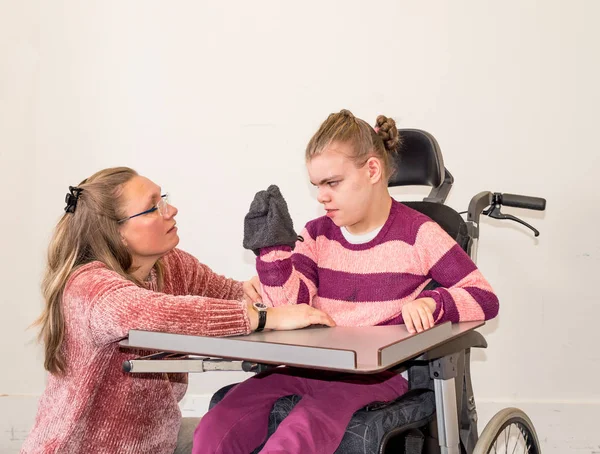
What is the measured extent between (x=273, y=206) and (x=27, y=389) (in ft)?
6.36

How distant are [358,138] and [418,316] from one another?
1.68 feet

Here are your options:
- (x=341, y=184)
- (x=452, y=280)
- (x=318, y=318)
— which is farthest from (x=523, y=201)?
(x=318, y=318)

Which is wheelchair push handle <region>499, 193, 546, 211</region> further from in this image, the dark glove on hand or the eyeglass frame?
the eyeglass frame

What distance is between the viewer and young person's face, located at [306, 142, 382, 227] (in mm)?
1795

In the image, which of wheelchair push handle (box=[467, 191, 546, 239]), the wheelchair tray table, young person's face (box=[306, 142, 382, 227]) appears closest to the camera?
the wheelchair tray table

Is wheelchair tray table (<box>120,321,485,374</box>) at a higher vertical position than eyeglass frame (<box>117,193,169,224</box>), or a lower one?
lower

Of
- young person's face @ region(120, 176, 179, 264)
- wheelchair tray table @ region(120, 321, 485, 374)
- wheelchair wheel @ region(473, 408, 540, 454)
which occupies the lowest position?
wheelchair wheel @ region(473, 408, 540, 454)

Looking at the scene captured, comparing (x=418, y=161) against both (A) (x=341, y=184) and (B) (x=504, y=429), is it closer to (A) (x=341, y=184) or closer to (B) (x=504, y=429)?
(A) (x=341, y=184)

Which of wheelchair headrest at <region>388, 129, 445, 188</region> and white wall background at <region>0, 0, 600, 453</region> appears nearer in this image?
wheelchair headrest at <region>388, 129, 445, 188</region>

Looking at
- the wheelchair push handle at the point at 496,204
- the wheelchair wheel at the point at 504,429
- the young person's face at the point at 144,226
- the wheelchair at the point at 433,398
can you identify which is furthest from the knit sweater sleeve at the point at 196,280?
the wheelchair wheel at the point at 504,429

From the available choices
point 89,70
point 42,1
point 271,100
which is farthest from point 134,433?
point 42,1

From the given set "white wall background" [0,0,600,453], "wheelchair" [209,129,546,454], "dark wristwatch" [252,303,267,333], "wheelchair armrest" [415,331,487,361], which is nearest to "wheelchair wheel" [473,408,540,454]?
"wheelchair" [209,129,546,454]

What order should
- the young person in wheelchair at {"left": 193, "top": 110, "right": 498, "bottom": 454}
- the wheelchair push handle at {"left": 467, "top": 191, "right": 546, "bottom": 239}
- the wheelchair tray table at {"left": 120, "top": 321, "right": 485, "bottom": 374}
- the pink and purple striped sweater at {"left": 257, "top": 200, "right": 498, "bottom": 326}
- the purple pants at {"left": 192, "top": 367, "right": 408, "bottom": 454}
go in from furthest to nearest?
the wheelchair push handle at {"left": 467, "top": 191, "right": 546, "bottom": 239} < the pink and purple striped sweater at {"left": 257, "top": 200, "right": 498, "bottom": 326} < the young person in wheelchair at {"left": 193, "top": 110, "right": 498, "bottom": 454} < the purple pants at {"left": 192, "top": 367, "right": 408, "bottom": 454} < the wheelchair tray table at {"left": 120, "top": 321, "right": 485, "bottom": 374}

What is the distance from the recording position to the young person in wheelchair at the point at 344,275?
5.03 feet
